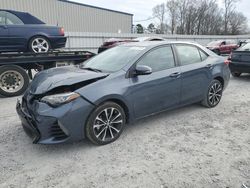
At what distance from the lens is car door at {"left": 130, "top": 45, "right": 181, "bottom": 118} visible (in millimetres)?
3973

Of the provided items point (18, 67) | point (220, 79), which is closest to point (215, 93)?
point (220, 79)

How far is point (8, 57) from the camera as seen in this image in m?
6.36

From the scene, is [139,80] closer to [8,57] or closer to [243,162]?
[243,162]

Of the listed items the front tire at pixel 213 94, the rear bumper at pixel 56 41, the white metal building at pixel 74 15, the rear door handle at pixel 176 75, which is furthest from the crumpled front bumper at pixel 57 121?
the white metal building at pixel 74 15

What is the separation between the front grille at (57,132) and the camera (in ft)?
10.7

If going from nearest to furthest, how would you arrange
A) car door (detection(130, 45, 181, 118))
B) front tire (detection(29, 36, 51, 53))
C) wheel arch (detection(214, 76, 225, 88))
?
car door (detection(130, 45, 181, 118)) < wheel arch (detection(214, 76, 225, 88)) < front tire (detection(29, 36, 51, 53))

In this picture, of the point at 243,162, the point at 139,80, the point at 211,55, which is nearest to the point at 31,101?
the point at 139,80

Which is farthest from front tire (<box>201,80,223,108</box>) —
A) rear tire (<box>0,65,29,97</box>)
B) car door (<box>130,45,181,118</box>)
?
rear tire (<box>0,65,29,97</box>)

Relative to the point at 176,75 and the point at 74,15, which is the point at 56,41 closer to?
the point at 176,75

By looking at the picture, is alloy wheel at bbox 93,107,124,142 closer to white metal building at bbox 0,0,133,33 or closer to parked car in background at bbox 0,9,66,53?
parked car in background at bbox 0,9,66,53

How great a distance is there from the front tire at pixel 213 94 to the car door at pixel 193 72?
0.18 m

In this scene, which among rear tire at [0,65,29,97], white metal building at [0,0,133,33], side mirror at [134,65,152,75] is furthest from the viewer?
white metal building at [0,0,133,33]

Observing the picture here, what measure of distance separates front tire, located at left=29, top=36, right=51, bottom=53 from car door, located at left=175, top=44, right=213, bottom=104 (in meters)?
4.35

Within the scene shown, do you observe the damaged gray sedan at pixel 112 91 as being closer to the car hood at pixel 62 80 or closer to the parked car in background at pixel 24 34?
the car hood at pixel 62 80
